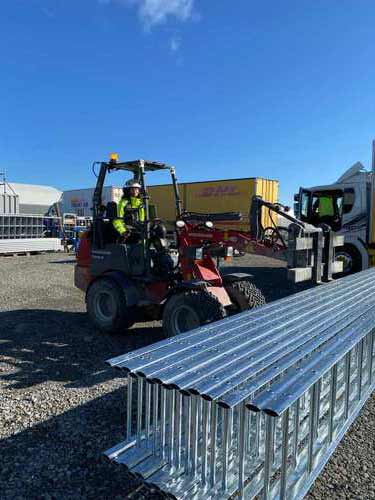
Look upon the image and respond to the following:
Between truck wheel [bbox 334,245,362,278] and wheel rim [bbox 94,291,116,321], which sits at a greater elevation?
truck wheel [bbox 334,245,362,278]

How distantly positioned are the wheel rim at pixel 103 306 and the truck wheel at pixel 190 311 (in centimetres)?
103

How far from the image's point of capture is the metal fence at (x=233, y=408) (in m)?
1.74

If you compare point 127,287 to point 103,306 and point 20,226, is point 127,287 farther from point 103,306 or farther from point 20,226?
point 20,226

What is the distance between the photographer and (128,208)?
5.31m

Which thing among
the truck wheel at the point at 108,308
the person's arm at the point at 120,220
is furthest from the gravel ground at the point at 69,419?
the person's arm at the point at 120,220

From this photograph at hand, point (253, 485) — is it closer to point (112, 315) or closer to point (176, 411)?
point (176, 411)

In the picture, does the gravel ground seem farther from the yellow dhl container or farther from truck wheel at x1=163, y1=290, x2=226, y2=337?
the yellow dhl container

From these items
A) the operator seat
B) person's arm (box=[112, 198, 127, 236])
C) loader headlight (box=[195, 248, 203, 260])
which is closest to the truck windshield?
loader headlight (box=[195, 248, 203, 260])

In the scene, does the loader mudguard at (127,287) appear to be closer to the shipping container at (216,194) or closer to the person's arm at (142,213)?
the person's arm at (142,213)

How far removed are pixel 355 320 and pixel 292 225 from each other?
168cm

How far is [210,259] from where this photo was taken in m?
5.27

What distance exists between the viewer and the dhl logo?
1698 cm

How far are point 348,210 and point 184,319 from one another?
7.45 metres

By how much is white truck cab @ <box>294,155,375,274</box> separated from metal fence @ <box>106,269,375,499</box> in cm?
807
